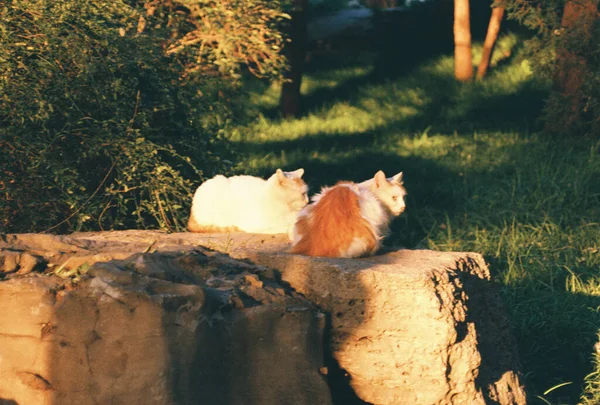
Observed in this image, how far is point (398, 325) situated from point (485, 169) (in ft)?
21.2

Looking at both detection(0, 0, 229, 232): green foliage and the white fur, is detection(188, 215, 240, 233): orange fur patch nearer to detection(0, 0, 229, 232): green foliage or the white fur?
detection(0, 0, 229, 232): green foliage

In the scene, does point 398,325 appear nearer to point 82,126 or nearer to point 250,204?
point 250,204

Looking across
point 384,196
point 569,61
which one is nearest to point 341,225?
point 384,196

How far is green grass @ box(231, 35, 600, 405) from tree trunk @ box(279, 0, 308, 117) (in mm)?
338

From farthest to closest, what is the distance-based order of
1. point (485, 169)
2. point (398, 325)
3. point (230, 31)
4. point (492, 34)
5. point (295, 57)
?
point (492, 34) < point (295, 57) < point (485, 169) < point (230, 31) < point (398, 325)

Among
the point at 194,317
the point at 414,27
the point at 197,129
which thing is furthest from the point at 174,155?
the point at 414,27

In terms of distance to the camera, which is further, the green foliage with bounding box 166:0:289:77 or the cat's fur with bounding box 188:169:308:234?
the green foliage with bounding box 166:0:289:77

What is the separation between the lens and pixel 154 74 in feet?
26.3

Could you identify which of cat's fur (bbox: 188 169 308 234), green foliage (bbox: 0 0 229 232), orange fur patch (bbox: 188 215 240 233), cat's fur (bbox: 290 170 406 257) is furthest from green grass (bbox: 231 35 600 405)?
green foliage (bbox: 0 0 229 232)

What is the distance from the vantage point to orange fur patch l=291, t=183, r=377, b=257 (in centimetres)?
526

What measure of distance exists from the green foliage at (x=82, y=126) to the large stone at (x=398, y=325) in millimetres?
2521

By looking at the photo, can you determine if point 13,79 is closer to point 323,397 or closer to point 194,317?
point 194,317

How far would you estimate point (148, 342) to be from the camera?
4289 mm

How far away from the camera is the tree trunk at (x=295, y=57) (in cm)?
1460
